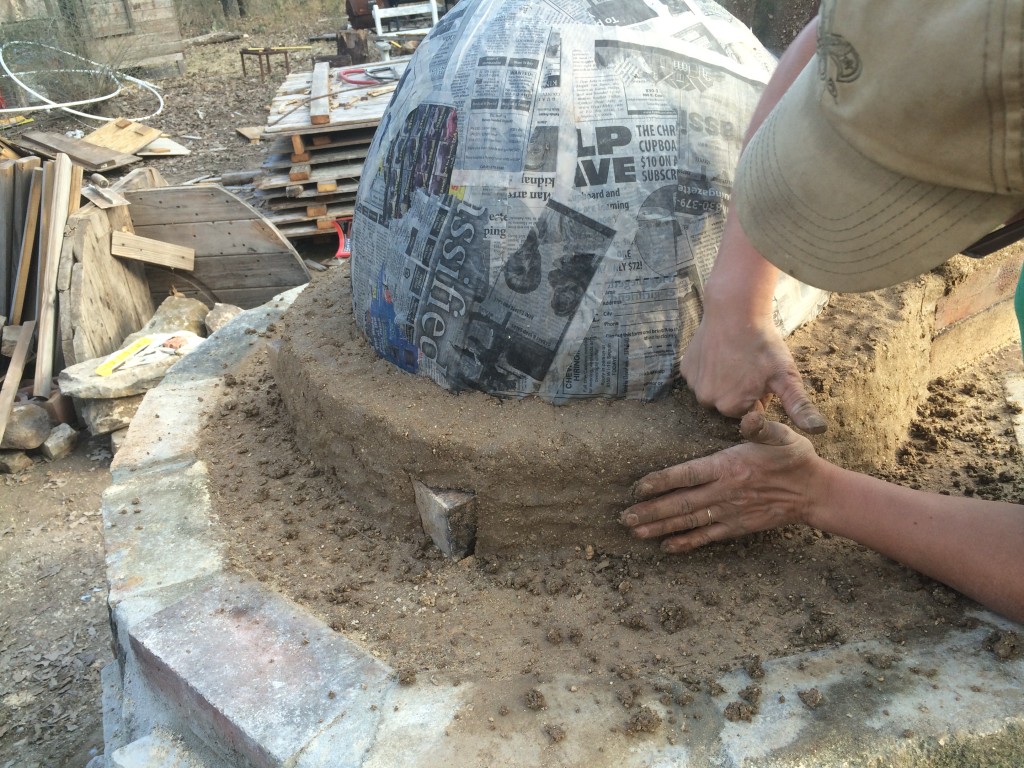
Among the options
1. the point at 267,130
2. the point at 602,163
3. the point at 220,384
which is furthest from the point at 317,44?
the point at 602,163

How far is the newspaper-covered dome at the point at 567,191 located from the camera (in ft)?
5.97

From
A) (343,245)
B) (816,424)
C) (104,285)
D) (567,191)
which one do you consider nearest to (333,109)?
(343,245)

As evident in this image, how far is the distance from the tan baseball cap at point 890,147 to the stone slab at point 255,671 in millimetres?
1085

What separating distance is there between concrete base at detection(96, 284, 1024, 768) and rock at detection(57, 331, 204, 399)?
9.21 feet

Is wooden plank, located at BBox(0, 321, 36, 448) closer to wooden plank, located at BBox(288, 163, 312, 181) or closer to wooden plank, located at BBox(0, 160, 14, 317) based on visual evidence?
wooden plank, located at BBox(0, 160, 14, 317)

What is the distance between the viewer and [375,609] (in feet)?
6.02

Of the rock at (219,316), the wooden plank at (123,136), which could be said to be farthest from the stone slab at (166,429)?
the wooden plank at (123,136)

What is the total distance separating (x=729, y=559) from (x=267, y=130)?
5.63m

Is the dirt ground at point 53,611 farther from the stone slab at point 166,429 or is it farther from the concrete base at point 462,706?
the concrete base at point 462,706

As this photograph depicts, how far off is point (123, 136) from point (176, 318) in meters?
4.28

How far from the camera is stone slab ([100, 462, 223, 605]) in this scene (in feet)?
6.38

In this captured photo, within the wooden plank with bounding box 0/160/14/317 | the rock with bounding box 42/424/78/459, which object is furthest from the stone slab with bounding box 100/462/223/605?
the wooden plank with bounding box 0/160/14/317

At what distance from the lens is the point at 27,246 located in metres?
5.25

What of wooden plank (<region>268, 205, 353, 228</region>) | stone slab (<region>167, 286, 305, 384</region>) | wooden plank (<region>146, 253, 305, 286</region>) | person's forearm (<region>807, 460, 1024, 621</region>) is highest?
person's forearm (<region>807, 460, 1024, 621</region>)
